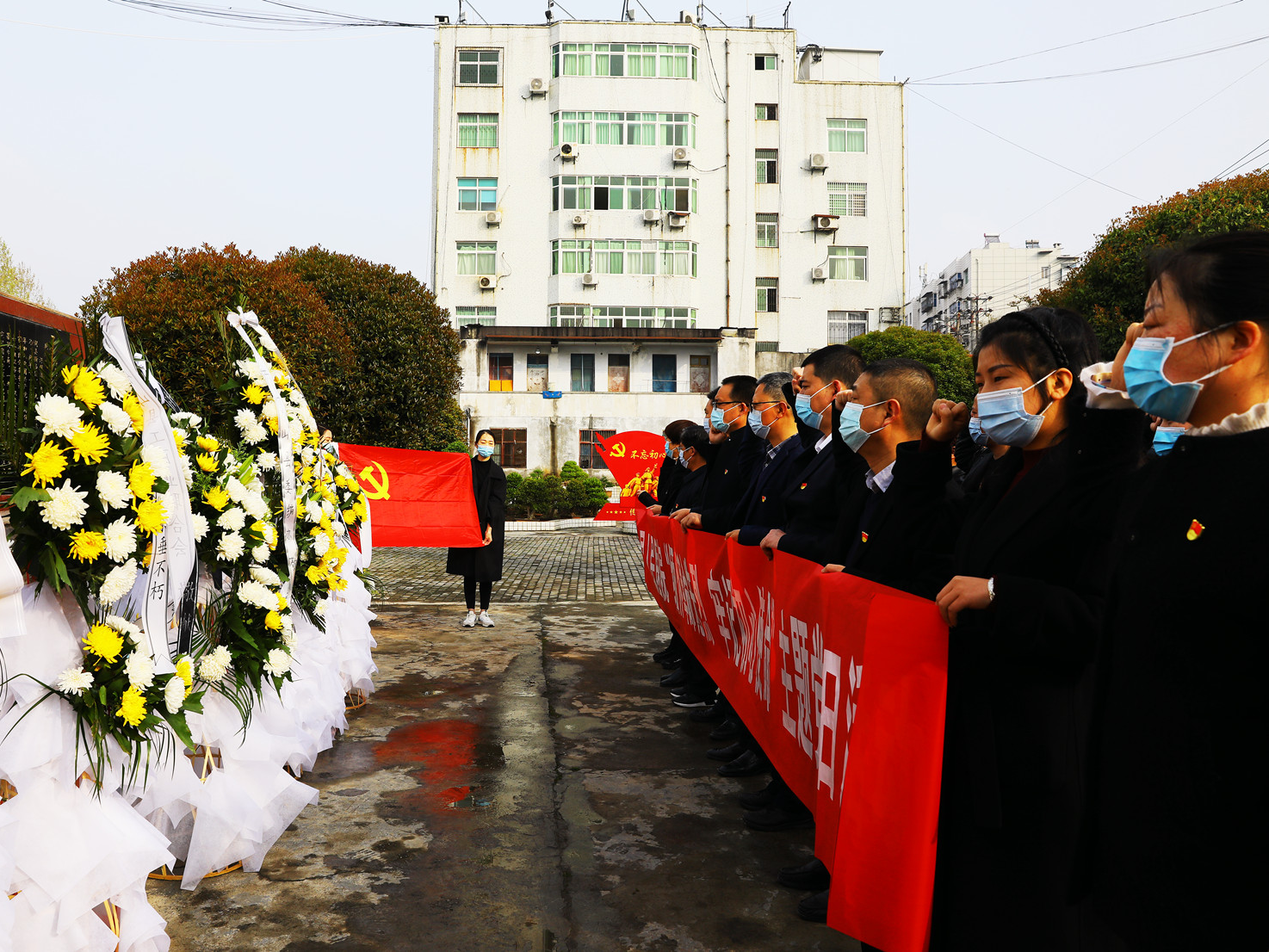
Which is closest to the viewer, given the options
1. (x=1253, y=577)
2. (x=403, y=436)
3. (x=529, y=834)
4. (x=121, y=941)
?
(x=1253, y=577)

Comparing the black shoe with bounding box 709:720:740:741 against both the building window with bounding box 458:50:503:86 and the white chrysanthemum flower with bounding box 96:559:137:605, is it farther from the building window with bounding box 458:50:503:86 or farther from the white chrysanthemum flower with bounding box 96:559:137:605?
the building window with bounding box 458:50:503:86

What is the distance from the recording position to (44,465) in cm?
286

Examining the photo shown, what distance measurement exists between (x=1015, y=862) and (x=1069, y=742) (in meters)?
0.32

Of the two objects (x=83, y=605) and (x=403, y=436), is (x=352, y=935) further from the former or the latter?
(x=403, y=436)

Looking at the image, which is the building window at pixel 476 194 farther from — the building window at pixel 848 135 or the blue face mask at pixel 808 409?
the blue face mask at pixel 808 409

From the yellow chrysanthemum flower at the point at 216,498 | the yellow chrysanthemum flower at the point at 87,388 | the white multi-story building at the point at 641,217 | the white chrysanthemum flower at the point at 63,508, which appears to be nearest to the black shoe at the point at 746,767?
the yellow chrysanthemum flower at the point at 216,498

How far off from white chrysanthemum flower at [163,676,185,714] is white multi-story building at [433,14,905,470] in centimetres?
3320

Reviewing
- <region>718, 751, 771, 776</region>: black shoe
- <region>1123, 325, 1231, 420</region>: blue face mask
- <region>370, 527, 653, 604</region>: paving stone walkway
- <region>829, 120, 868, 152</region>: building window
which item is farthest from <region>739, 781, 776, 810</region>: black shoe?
<region>829, 120, 868, 152</region>: building window

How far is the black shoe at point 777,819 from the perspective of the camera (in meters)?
4.25

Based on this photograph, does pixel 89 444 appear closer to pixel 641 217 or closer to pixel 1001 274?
pixel 641 217

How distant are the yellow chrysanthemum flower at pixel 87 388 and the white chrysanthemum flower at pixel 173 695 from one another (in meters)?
0.97

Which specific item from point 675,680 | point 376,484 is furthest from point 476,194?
point 675,680

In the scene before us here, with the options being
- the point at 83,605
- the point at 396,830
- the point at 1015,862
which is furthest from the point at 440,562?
the point at 1015,862

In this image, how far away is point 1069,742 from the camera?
2.28 m
